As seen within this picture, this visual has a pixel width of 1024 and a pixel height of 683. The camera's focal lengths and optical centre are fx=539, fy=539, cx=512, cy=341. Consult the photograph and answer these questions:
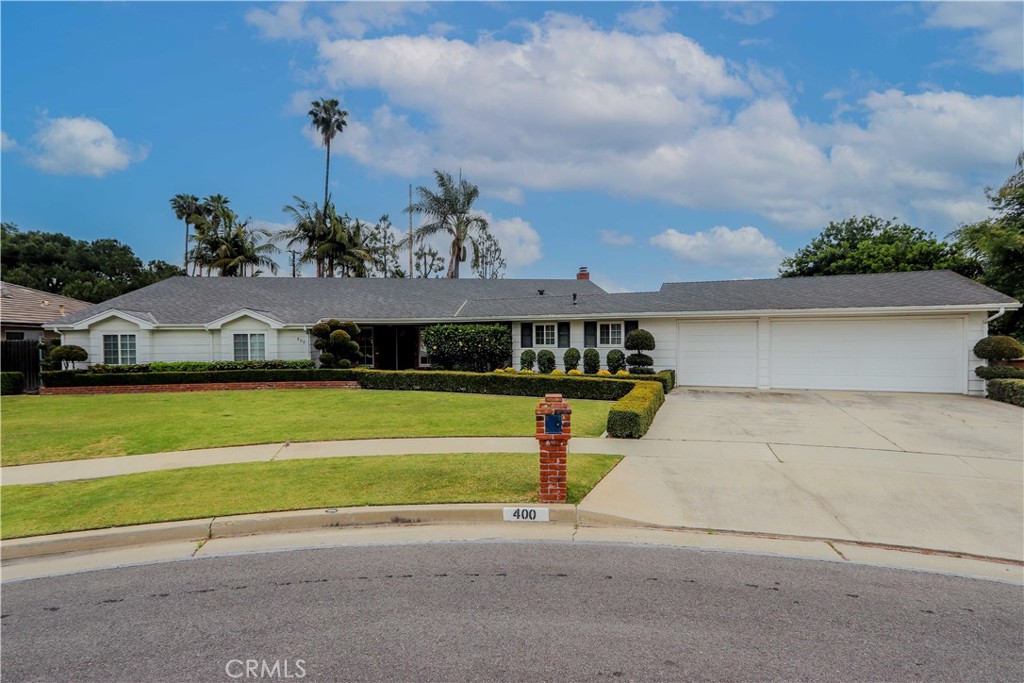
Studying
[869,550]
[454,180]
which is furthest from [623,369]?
[454,180]

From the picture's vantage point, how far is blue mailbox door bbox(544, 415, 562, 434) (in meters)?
6.81

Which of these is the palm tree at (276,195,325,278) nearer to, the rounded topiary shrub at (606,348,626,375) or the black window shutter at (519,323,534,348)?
the black window shutter at (519,323,534,348)

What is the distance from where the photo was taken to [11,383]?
2031cm

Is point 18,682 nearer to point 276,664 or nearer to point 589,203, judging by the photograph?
point 276,664

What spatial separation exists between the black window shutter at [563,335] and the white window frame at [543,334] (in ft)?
0.49

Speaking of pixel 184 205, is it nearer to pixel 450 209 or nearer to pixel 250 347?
pixel 450 209

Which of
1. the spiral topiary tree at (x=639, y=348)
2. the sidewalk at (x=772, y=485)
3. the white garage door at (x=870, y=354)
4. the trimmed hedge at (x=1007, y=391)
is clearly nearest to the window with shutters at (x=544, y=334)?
the spiral topiary tree at (x=639, y=348)

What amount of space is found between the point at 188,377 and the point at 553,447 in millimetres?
19811

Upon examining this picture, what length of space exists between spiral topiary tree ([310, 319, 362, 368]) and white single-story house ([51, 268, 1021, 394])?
139cm

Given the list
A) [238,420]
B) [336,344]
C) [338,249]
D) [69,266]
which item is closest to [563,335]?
[336,344]

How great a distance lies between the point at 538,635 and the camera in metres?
3.85

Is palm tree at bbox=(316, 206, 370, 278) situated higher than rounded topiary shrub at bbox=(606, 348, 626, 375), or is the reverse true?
palm tree at bbox=(316, 206, 370, 278)

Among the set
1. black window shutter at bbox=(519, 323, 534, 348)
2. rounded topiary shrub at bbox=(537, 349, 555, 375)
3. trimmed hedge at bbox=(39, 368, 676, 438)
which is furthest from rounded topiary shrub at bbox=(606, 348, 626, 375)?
black window shutter at bbox=(519, 323, 534, 348)

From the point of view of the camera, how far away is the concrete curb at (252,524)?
5762 millimetres
